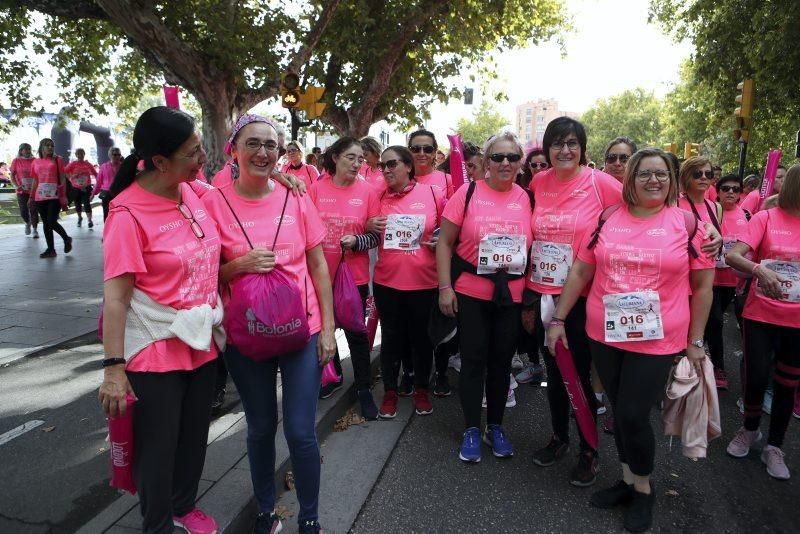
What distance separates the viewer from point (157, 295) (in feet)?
6.89

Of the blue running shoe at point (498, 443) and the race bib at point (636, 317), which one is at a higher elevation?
the race bib at point (636, 317)

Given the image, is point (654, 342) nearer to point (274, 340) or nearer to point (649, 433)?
point (649, 433)

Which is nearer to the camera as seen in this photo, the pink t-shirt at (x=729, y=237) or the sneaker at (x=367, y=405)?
the sneaker at (x=367, y=405)

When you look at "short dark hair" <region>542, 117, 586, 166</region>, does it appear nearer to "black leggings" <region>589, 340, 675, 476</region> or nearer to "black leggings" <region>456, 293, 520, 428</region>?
"black leggings" <region>456, 293, 520, 428</region>

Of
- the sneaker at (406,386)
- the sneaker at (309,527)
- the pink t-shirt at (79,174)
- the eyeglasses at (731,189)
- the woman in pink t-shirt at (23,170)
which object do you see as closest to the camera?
the sneaker at (309,527)

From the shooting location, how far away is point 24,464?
319 cm

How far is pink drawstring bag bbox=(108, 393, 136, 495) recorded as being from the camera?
6.69 feet

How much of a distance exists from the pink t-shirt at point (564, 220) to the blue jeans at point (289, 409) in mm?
1522

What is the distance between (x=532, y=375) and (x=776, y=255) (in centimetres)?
226

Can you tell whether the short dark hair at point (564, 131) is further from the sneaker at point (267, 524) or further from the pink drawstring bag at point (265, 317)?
the sneaker at point (267, 524)

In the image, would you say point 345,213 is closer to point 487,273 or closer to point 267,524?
point 487,273

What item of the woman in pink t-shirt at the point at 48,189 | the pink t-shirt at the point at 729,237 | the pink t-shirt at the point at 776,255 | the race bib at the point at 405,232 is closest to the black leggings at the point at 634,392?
the pink t-shirt at the point at 776,255

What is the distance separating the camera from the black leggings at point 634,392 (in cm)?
276

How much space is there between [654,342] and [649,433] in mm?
488
